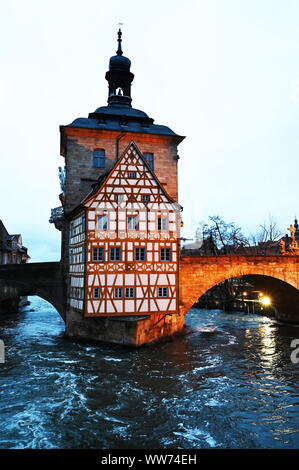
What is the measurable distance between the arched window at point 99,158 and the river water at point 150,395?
1249cm

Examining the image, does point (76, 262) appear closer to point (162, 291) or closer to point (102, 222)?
point (102, 222)

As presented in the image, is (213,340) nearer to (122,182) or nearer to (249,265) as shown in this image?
(249,265)

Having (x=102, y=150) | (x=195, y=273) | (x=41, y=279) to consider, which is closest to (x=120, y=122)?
(x=102, y=150)

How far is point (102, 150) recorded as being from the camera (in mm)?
25156

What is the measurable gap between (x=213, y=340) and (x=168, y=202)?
10002 millimetres

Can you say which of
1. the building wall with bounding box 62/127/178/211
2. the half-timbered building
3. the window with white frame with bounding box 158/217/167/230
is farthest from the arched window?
the window with white frame with bounding box 158/217/167/230

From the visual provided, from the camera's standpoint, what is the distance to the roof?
2524cm

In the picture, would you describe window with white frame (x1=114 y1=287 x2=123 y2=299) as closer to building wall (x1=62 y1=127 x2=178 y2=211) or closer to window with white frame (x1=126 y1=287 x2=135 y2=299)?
window with white frame (x1=126 y1=287 x2=135 y2=299)

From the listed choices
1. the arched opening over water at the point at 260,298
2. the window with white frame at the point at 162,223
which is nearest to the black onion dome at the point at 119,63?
the window with white frame at the point at 162,223

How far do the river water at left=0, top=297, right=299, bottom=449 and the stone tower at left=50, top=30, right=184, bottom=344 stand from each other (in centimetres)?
591

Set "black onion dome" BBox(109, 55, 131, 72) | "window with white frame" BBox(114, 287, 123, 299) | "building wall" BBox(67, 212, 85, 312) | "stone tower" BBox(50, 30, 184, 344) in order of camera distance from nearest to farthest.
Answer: "window with white frame" BBox(114, 287, 123, 299), "building wall" BBox(67, 212, 85, 312), "stone tower" BBox(50, 30, 184, 344), "black onion dome" BBox(109, 55, 131, 72)

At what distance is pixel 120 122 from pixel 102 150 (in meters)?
2.94

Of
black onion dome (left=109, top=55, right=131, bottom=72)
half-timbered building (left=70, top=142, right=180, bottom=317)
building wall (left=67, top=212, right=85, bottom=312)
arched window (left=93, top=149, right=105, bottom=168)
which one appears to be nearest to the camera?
half-timbered building (left=70, top=142, right=180, bottom=317)

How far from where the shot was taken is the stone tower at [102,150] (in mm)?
24359
